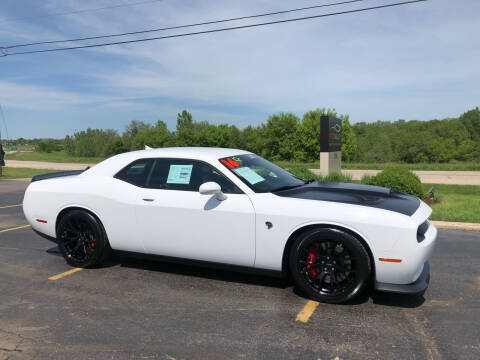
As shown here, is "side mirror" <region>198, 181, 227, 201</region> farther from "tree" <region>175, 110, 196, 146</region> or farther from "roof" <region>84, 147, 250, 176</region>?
"tree" <region>175, 110, 196, 146</region>

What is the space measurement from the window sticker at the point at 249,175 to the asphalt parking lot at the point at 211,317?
117 cm

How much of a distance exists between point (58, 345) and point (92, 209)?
79.8 inches

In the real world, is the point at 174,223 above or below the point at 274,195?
below

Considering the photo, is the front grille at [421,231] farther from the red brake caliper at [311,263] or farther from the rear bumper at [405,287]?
the red brake caliper at [311,263]

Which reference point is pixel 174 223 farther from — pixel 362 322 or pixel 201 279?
pixel 362 322

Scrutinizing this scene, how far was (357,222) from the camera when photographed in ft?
12.1

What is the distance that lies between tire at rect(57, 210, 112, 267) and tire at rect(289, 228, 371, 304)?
2380 millimetres

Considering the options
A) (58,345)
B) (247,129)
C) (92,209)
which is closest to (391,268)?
(58,345)

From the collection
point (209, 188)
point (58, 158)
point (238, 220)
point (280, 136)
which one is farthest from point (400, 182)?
point (280, 136)

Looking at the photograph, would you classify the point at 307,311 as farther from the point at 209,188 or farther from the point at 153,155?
the point at 153,155

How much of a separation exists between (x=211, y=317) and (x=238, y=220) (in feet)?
3.24

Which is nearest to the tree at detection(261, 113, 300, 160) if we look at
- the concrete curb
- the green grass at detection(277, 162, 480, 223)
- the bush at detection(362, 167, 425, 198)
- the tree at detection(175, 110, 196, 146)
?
the tree at detection(175, 110, 196, 146)

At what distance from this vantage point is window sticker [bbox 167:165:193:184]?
4555 millimetres

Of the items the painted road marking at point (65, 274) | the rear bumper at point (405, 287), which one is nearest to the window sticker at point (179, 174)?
the painted road marking at point (65, 274)
